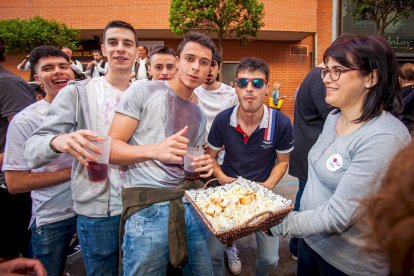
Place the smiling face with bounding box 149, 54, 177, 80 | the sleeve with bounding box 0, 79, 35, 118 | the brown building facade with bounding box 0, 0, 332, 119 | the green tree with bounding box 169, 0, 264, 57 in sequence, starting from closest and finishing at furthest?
1. the sleeve with bounding box 0, 79, 35, 118
2. the smiling face with bounding box 149, 54, 177, 80
3. the green tree with bounding box 169, 0, 264, 57
4. the brown building facade with bounding box 0, 0, 332, 119

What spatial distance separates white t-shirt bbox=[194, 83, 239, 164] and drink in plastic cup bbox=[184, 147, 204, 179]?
1.86 meters

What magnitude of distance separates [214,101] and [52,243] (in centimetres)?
261

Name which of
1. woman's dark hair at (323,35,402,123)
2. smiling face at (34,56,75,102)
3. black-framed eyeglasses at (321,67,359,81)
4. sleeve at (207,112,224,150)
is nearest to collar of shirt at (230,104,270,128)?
sleeve at (207,112,224,150)

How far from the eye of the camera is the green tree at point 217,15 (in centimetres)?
873

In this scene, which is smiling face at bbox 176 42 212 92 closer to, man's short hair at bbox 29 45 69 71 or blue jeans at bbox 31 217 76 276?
man's short hair at bbox 29 45 69 71

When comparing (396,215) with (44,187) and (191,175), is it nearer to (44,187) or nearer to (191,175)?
(191,175)

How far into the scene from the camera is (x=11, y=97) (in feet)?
8.95

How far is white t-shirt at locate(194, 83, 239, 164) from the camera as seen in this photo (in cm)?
390

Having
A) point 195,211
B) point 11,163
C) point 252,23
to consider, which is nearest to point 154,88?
point 195,211

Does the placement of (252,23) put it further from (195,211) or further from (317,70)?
(195,211)

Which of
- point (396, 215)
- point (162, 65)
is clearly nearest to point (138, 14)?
point (162, 65)

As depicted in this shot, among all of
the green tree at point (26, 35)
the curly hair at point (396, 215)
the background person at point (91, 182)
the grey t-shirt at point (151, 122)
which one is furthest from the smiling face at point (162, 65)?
the green tree at point (26, 35)

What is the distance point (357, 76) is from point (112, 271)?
232cm

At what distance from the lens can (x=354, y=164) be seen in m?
1.57
